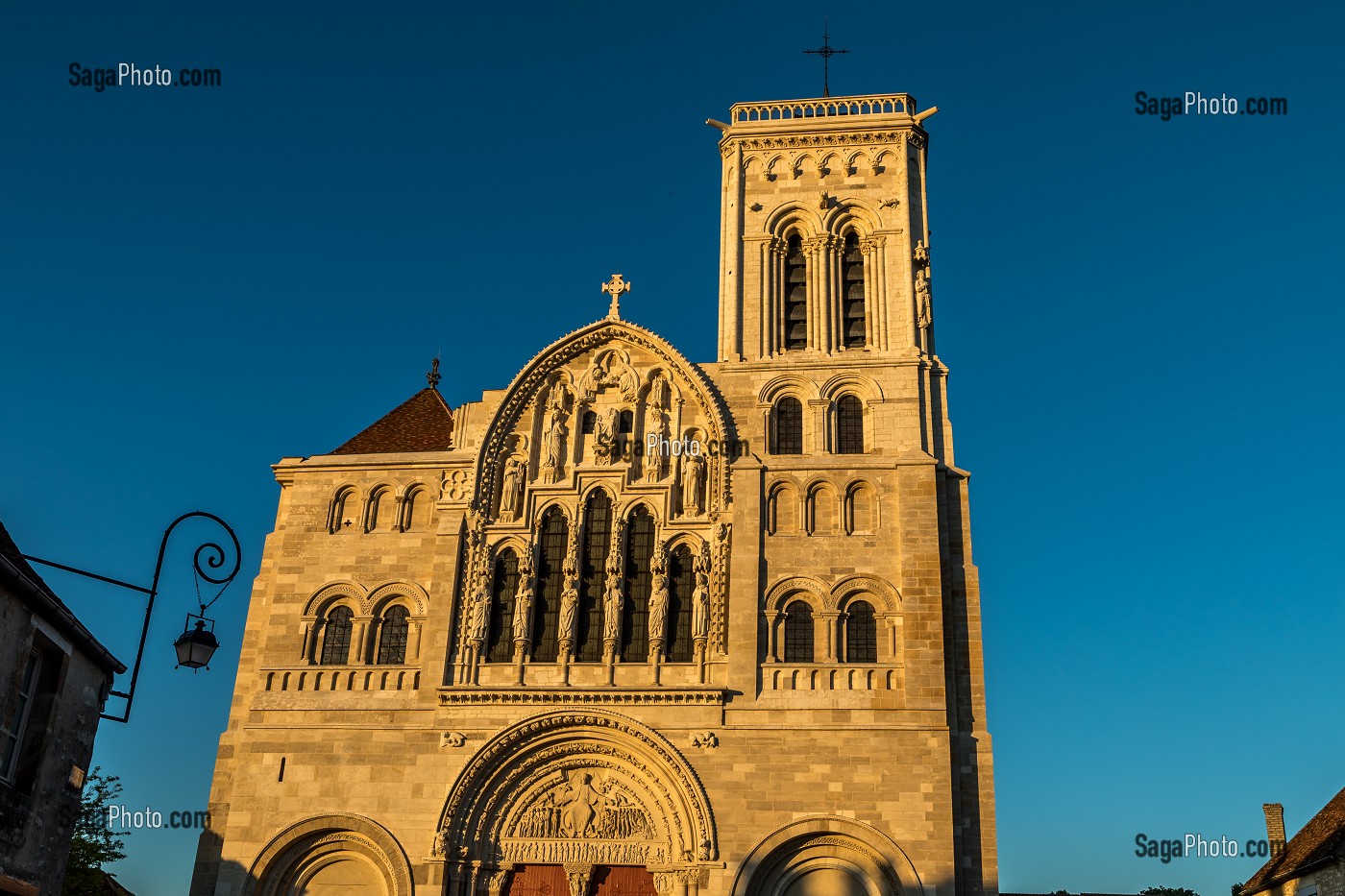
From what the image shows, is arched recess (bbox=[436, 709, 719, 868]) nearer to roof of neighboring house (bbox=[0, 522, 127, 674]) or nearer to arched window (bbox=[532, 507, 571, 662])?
arched window (bbox=[532, 507, 571, 662])

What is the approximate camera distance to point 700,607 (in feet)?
93.4

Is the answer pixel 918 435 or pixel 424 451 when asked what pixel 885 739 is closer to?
pixel 918 435

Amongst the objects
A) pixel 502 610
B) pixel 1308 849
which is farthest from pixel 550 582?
pixel 1308 849

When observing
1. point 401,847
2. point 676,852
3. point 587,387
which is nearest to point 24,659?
point 401,847

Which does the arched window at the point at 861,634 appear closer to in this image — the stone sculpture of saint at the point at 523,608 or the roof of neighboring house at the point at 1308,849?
the stone sculpture of saint at the point at 523,608

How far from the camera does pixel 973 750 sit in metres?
26.7

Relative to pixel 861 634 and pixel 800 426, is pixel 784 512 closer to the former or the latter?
pixel 800 426

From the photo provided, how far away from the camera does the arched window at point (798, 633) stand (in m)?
27.8

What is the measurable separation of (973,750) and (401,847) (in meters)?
12.0

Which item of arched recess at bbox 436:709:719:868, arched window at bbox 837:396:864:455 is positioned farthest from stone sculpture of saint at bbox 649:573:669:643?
arched window at bbox 837:396:864:455

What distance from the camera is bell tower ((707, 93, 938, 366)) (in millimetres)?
32031

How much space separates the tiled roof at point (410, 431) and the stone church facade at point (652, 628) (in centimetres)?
17

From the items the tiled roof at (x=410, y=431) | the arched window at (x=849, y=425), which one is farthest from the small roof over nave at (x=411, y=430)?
the arched window at (x=849, y=425)

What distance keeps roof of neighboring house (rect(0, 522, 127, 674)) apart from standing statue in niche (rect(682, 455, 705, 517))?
13462 mm
